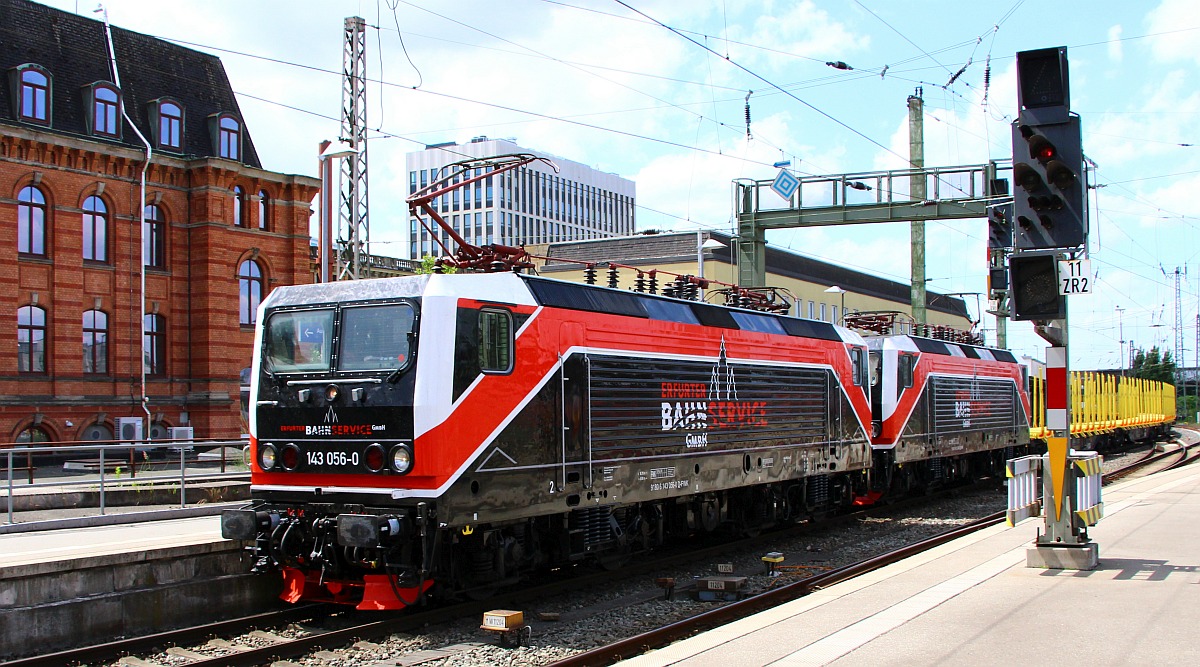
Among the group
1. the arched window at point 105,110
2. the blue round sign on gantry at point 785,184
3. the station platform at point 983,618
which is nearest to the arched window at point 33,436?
the arched window at point 105,110

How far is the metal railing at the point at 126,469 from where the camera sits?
14.9 meters

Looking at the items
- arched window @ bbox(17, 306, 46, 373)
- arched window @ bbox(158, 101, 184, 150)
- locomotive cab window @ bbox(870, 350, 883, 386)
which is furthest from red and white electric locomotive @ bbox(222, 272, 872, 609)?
arched window @ bbox(158, 101, 184, 150)

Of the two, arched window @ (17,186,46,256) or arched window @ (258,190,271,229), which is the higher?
arched window @ (258,190,271,229)

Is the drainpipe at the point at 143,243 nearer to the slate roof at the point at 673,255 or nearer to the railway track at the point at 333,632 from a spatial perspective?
the slate roof at the point at 673,255

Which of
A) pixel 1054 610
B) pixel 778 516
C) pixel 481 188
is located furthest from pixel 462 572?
pixel 481 188

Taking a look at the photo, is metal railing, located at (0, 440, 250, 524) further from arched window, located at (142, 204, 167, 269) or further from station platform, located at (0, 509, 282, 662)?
arched window, located at (142, 204, 167, 269)

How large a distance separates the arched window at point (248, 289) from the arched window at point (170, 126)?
439 cm

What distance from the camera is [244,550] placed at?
35.3ft

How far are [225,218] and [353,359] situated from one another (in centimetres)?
2720

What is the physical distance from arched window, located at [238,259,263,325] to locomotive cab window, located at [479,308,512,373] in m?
27.6

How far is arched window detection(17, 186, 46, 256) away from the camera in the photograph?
3075 centimetres

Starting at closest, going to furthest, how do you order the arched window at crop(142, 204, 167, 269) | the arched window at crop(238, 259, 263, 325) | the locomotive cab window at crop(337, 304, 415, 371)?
the locomotive cab window at crop(337, 304, 415, 371) → the arched window at crop(142, 204, 167, 269) → the arched window at crop(238, 259, 263, 325)

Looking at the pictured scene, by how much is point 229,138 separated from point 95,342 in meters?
9.05

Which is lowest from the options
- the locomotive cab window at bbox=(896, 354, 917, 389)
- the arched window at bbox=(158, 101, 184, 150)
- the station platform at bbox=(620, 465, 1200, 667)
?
the station platform at bbox=(620, 465, 1200, 667)
